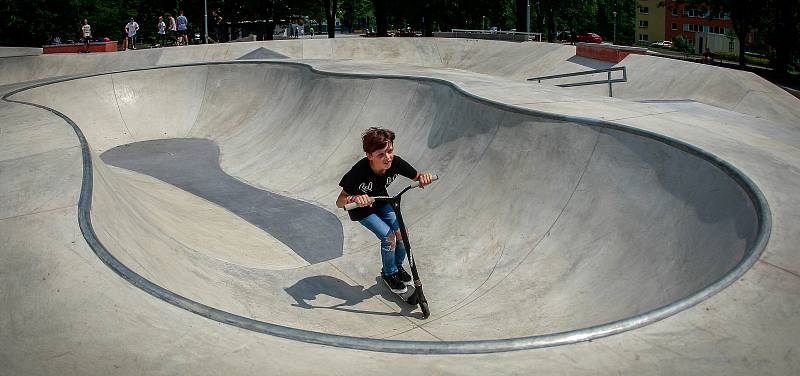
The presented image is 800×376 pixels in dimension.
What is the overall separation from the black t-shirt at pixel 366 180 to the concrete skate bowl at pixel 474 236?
122cm

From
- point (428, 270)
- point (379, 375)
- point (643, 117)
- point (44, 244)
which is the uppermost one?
point (643, 117)

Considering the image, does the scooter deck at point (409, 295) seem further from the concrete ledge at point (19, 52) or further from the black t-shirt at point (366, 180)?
the concrete ledge at point (19, 52)

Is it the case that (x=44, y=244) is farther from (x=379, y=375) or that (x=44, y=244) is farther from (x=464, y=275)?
(x=464, y=275)

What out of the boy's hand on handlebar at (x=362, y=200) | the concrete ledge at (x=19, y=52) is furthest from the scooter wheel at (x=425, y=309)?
the concrete ledge at (x=19, y=52)

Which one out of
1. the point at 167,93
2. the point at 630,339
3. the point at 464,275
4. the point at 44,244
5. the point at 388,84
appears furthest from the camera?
the point at 167,93

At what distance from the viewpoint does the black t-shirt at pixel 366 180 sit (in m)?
5.79

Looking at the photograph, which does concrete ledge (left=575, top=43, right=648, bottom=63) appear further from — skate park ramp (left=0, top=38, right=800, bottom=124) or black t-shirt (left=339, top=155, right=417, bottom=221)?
black t-shirt (left=339, top=155, right=417, bottom=221)

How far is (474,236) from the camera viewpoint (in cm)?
817

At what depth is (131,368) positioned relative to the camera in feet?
11.5

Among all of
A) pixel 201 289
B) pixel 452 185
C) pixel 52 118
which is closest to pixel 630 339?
pixel 201 289

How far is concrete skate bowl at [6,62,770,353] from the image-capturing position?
5.15 metres

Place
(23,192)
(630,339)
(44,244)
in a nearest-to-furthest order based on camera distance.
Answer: (630,339) < (44,244) < (23,192)

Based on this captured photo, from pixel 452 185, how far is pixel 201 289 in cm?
440

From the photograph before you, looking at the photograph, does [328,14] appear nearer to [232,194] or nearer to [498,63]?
[498,63]
